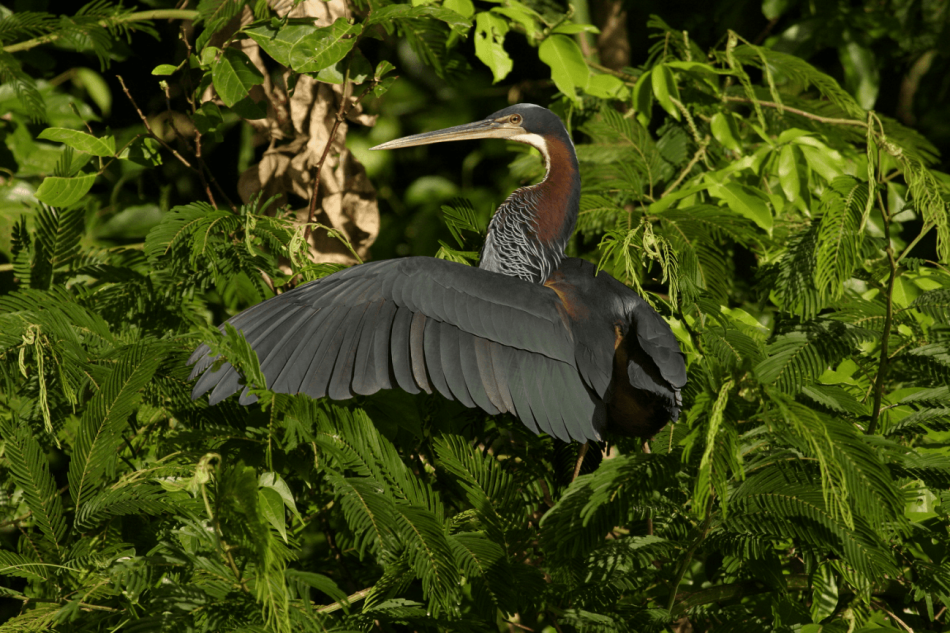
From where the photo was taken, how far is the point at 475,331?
1.33 meters

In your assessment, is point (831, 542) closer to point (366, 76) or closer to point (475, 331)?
point (475, 331)

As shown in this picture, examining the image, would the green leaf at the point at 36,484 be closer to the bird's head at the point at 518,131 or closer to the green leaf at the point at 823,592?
the bird's head at the point at 518,131

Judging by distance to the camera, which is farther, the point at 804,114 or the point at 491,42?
the point at 804,114

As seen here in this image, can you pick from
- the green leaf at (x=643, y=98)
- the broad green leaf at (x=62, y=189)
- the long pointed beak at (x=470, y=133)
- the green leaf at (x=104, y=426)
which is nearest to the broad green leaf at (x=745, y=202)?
the green leaf at (x=643, y=98)

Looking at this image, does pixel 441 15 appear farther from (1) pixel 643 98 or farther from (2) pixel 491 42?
(1) pixel 643 98

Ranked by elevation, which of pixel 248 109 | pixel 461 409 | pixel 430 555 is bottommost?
pixel 461 409

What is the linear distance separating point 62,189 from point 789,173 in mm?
1752

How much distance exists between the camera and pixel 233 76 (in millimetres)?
1570

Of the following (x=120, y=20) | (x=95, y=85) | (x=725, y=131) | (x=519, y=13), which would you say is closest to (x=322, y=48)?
(x=519, y=13)

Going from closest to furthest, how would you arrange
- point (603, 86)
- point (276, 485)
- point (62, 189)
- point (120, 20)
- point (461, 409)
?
1. point (276, 485)
2. point (461, 409)
3. point (62, 189)
4. point (120, 20)
5. point (603, 86)

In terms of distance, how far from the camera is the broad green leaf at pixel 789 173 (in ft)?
6.21

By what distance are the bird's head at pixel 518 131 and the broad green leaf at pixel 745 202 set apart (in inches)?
15.7

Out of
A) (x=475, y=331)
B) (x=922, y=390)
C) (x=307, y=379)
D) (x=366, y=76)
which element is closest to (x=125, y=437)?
(x=307, y=379)

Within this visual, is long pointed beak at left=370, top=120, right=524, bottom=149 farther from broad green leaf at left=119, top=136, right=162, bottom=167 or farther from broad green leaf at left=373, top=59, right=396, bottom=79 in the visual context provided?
broad green leaf at left=119, top=136, right=162, bottom=167
